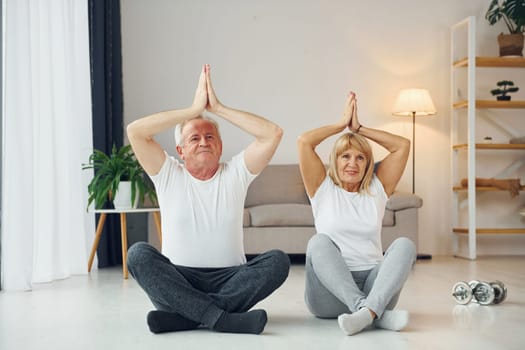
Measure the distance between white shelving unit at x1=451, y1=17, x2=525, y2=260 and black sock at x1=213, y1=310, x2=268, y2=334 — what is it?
360 centimetres

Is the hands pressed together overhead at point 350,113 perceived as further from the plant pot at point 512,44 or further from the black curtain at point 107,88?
the plant pot at point 512,44

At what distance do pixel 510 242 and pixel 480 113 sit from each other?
3.76 feet

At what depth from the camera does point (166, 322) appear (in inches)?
99.7

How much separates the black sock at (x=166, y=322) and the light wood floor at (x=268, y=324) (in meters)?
0.04

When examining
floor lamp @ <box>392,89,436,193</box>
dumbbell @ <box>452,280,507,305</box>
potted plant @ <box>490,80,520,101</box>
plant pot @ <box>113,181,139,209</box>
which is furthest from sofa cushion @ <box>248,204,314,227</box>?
dumbbell @ <box>452,280,507,305</box>

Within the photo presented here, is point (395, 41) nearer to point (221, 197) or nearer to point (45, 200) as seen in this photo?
point (45, 200)

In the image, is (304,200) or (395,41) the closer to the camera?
(304,200)

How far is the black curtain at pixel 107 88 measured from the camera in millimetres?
5238

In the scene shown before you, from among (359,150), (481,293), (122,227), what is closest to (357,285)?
(359,150)

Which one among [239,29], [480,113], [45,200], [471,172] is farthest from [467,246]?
[45,200]

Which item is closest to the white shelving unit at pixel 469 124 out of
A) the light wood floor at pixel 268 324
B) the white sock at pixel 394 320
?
the light wood floor at pixel 268 324

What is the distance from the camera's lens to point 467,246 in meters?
6.18

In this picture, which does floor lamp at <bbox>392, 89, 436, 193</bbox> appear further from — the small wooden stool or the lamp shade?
the small wooden stool

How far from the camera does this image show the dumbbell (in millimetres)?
3232
